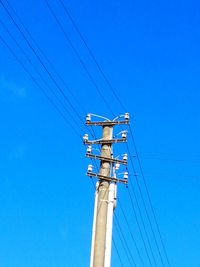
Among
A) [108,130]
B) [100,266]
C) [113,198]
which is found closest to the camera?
[100,266]

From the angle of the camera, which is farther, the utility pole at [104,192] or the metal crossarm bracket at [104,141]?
the metal crossarm bracket at [104,141]

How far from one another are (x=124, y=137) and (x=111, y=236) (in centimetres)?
519

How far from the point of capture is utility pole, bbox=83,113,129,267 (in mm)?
24875

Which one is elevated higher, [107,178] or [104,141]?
[104,141]

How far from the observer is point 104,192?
86.7 feet

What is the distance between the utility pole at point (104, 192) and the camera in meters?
24.9

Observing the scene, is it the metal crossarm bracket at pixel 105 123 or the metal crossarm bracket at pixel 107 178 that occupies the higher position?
the metal crossarm bracket at pixel 105 123

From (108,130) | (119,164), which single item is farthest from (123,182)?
(108,130)

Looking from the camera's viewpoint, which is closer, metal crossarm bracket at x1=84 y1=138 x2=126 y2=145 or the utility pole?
the utility pole

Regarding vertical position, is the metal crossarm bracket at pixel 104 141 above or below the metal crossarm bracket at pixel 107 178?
above

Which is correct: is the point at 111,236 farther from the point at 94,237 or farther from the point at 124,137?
the point at 124,137

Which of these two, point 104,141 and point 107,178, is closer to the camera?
point 107,178

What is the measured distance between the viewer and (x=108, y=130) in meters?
28.1

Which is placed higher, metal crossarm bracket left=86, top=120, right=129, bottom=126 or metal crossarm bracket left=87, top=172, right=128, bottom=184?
metal crossarm bracket left=86, top=120, right=129, bottom=126
